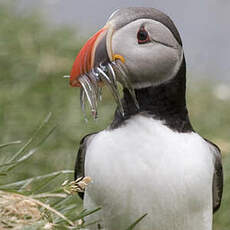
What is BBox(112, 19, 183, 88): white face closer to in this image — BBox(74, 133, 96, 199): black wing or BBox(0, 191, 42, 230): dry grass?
BBox(74, 133, 96, 199): black wing

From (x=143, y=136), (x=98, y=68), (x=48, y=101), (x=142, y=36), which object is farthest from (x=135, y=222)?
(x=48, y=101)

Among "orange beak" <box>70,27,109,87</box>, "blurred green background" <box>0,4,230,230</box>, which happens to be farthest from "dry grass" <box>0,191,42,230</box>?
"blurred green background" <box>0,4,230,230</box>

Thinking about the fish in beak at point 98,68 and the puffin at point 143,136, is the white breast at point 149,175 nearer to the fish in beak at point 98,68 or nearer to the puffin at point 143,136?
the puffin at point 143,136

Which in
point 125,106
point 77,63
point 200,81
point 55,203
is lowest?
point 200,81

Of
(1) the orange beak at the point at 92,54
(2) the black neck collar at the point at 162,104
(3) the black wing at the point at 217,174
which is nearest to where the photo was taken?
(1) the orange beak at the point at 92,54

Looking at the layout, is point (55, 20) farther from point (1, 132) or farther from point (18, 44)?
point (1, 132)

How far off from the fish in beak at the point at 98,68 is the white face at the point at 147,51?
36 millimetres

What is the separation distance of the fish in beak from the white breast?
0.17 metres

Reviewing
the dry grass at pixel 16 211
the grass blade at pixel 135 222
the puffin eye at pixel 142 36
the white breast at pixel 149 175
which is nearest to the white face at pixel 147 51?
the puffin eye at pixel 142 36

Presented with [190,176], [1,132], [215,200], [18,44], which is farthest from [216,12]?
[190,176]

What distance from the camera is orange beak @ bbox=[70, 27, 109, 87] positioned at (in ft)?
11.6

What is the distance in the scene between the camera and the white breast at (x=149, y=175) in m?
3.63

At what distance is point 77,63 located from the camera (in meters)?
3.60

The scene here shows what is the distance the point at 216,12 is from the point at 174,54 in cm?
491
